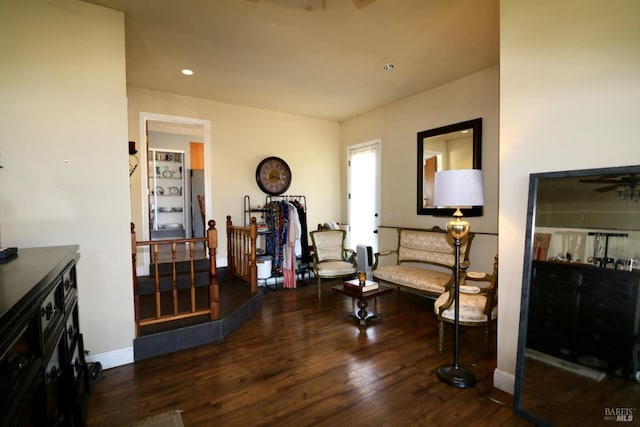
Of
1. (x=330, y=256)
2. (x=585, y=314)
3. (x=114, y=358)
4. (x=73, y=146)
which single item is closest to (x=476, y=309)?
(x=585, y=314)

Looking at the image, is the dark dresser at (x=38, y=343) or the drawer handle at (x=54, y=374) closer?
the dark dresser at (x=38, y=343)

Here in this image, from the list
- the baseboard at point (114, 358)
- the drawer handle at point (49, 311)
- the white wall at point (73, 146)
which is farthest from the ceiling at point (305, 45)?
the baseboard at point (114, 358)

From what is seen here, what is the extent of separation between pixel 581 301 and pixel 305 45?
9.94 feet

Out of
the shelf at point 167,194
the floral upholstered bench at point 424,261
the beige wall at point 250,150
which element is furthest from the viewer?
the shelf at point 167,194

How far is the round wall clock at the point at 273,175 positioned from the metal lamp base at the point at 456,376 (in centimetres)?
375

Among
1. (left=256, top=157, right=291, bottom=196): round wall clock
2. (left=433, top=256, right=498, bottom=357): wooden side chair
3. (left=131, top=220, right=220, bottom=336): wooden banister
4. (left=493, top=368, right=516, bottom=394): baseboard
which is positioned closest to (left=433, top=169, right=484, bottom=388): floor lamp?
(left=493, top=368, right=516, bottom=394): baseboard

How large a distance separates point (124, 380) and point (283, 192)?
11.8 ft

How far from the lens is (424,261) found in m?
4.12

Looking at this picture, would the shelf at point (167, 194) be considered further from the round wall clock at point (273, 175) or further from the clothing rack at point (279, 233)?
the clothing rack at point (279, 233)

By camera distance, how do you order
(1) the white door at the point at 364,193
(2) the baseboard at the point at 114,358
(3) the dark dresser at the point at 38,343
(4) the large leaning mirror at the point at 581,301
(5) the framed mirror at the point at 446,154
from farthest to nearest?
(1) the white door at the point at 364,193 < (5) the framed mirror at the point at 446,154 < (2) the baseboard at the point at 114,358 < (4) the large leaning mirror at the point at 581,301 < (3) the dark dresser at the point at 38,343

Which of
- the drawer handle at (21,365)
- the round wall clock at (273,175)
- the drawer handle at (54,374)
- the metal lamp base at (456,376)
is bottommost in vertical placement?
the metal lamp base at (456,376)

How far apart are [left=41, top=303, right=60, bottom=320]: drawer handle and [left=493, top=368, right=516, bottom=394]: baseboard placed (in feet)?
8.72

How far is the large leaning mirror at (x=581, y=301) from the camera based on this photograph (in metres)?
1.57

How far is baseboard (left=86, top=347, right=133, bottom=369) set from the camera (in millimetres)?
2477
